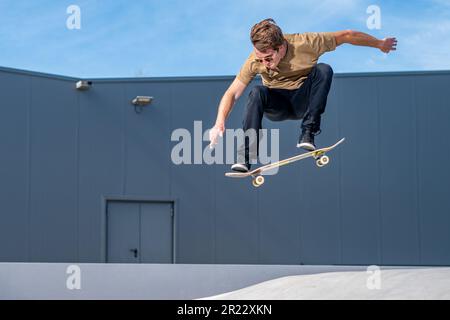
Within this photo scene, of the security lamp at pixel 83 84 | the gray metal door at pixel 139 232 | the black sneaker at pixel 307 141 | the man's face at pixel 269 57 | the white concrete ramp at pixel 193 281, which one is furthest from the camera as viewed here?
the gray metal door at pixel 139 232

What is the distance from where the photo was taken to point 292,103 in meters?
9.02

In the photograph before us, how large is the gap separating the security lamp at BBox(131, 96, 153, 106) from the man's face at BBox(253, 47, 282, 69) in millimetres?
8586

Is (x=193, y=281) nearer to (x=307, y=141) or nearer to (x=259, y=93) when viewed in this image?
(x=307, y=141)

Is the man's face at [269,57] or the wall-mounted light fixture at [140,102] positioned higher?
the wall-mounted light fixture at [140,102]

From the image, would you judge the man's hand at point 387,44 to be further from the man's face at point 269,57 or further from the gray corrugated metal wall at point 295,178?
the gray corrugated metal wall at point 295,178

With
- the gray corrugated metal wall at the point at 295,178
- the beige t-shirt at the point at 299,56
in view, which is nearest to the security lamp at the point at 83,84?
the gray corrugated metal wall at the point at 295,178

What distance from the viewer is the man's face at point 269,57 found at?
8.62 metres

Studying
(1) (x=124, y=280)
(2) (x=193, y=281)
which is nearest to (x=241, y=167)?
(2) (x=193, y=281)

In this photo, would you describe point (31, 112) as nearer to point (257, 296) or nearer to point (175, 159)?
point (175, 159)

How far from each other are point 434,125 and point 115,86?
21.6 feet

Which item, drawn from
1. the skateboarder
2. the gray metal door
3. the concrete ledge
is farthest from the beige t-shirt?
the gray metal door

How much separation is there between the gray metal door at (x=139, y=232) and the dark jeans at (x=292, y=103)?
8844 mm
